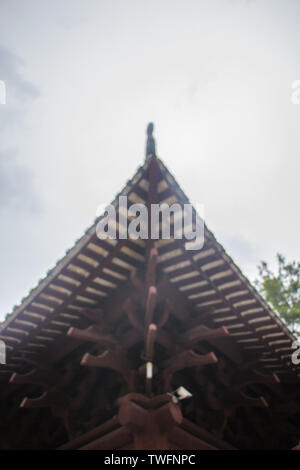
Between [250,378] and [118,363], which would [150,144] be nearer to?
[118,363]

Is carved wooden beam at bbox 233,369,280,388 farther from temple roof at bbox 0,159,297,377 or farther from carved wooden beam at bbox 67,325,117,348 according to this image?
carved wooden beam at bbox 67,325,117,348

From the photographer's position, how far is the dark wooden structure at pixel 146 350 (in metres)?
2.93

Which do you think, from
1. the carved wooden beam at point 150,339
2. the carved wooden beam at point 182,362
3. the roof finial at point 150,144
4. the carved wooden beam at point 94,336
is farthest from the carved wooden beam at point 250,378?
the roof finial at point 150,144

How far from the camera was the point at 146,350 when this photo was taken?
3.12 m

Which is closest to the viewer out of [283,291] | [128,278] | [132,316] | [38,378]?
[132,316]

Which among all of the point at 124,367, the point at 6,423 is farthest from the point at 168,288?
the point at 6,423

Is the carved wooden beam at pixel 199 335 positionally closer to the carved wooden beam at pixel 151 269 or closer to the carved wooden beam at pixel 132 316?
the carved wooden beam at pixel 132 316

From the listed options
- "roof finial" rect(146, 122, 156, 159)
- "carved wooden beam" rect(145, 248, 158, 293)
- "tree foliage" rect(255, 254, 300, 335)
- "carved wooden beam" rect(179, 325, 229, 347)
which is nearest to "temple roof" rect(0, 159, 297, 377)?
"roof finial" rect(146, 122, 156, 159)

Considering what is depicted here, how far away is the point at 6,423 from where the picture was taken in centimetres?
510

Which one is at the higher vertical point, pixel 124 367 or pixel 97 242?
pixel 97 242

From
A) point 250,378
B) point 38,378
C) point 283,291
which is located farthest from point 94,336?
point 283,291
